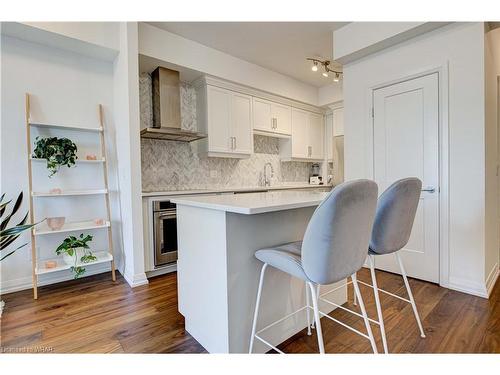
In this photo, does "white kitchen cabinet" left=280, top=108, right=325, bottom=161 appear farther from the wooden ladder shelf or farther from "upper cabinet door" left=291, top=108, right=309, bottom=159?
the wooden ladder shelf

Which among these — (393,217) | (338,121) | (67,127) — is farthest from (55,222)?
(338,121)

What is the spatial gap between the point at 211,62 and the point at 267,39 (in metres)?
0.75

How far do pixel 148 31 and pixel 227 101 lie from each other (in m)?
1.24

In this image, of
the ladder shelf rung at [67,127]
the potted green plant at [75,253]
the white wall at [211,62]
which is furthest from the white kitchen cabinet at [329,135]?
the potted green plant at [75,253]

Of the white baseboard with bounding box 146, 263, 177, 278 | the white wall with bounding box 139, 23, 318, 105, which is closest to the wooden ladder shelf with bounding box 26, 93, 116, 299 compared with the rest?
the white baseboard with bounding box 146, 263, 177, 278

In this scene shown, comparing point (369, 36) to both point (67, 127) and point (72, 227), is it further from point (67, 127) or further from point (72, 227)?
point (72, 227)

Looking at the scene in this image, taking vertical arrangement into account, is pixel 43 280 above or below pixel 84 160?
below

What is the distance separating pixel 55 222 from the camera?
246 centimetres

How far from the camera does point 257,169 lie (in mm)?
4523

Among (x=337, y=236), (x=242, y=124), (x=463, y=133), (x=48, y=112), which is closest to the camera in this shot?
(x=337, y=236)

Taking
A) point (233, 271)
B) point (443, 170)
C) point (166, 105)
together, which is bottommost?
point (233, 271)

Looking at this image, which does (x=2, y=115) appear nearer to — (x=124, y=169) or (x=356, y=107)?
(x=124, y=169)
